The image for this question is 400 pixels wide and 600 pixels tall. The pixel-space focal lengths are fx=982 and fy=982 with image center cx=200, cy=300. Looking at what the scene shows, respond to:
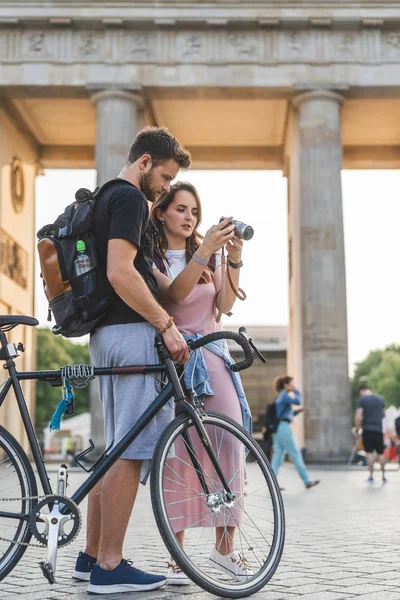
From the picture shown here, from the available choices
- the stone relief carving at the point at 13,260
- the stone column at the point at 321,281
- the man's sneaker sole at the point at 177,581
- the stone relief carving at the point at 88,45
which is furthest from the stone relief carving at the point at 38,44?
the man's sneaker sole at the point at 177,581

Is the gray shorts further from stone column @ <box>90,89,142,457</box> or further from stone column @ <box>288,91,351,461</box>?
stone column @ <box>90,89,142,457</box>

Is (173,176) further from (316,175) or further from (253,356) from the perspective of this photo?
(316,175)

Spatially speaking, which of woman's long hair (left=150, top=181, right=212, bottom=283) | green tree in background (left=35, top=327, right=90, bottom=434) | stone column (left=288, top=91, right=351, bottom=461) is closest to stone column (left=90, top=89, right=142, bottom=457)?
stone column (left=288, top=91, right=351, bottom=461)

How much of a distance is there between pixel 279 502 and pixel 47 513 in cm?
103

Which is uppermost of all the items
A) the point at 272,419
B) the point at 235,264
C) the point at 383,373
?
the point at 383,373

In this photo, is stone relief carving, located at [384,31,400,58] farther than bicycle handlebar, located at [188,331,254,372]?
Yes

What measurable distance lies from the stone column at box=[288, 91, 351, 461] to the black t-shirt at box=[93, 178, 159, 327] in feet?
68.5

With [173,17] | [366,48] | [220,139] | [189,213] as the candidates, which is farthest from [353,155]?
[189,213]

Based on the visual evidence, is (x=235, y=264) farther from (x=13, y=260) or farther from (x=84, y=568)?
(x=13, y=260)

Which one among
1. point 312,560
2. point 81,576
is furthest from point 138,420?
point 312,560

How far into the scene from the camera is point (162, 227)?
541 centimetres

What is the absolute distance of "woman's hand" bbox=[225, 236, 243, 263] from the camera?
16.0ft

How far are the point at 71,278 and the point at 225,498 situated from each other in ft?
3.99

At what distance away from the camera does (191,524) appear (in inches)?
179
